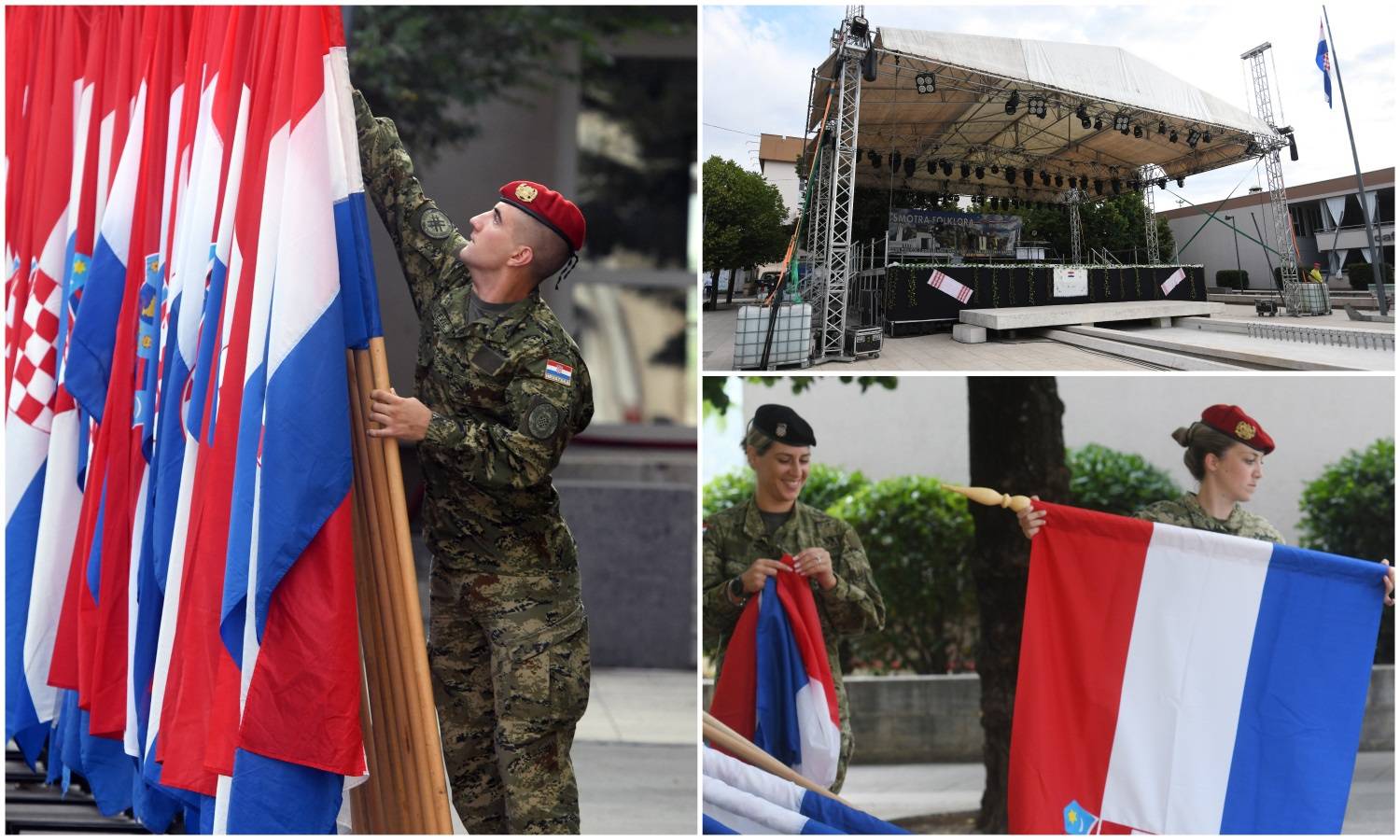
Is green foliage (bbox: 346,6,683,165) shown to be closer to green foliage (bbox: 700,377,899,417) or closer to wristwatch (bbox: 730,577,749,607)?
green foliage (bbox: 700,377,899,417)

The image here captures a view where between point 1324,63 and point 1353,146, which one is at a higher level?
point 1324,63

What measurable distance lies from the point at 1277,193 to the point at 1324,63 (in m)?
0.38

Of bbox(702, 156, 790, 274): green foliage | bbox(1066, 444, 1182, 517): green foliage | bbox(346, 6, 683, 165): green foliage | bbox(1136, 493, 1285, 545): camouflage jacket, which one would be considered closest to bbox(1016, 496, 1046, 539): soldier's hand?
bbox(1136, 493, 1285, 545): camouflage jacket

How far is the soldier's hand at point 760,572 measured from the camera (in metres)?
3.46

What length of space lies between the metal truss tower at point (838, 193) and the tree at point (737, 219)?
0.12m

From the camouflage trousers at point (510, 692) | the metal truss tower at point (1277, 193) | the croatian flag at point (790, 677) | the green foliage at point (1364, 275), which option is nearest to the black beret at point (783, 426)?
the croatian flag at point (790, 677)

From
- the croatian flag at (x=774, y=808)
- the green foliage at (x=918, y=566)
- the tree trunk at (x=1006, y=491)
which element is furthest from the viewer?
the green foliage at (x=918, y=566)

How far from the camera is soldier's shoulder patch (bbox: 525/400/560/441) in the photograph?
2732 millimetres

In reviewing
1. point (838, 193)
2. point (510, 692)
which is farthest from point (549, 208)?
point (510, 692)

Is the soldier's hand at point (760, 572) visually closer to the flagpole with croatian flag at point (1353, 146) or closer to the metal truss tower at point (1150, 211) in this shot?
the metal truss tower at point (1150, 211)

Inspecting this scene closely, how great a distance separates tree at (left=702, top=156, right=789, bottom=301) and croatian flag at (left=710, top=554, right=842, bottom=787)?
879 millimetres

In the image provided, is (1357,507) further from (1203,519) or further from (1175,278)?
(1175,278)

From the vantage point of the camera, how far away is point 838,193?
3.22m

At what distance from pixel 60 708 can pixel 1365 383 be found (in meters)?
5.26
